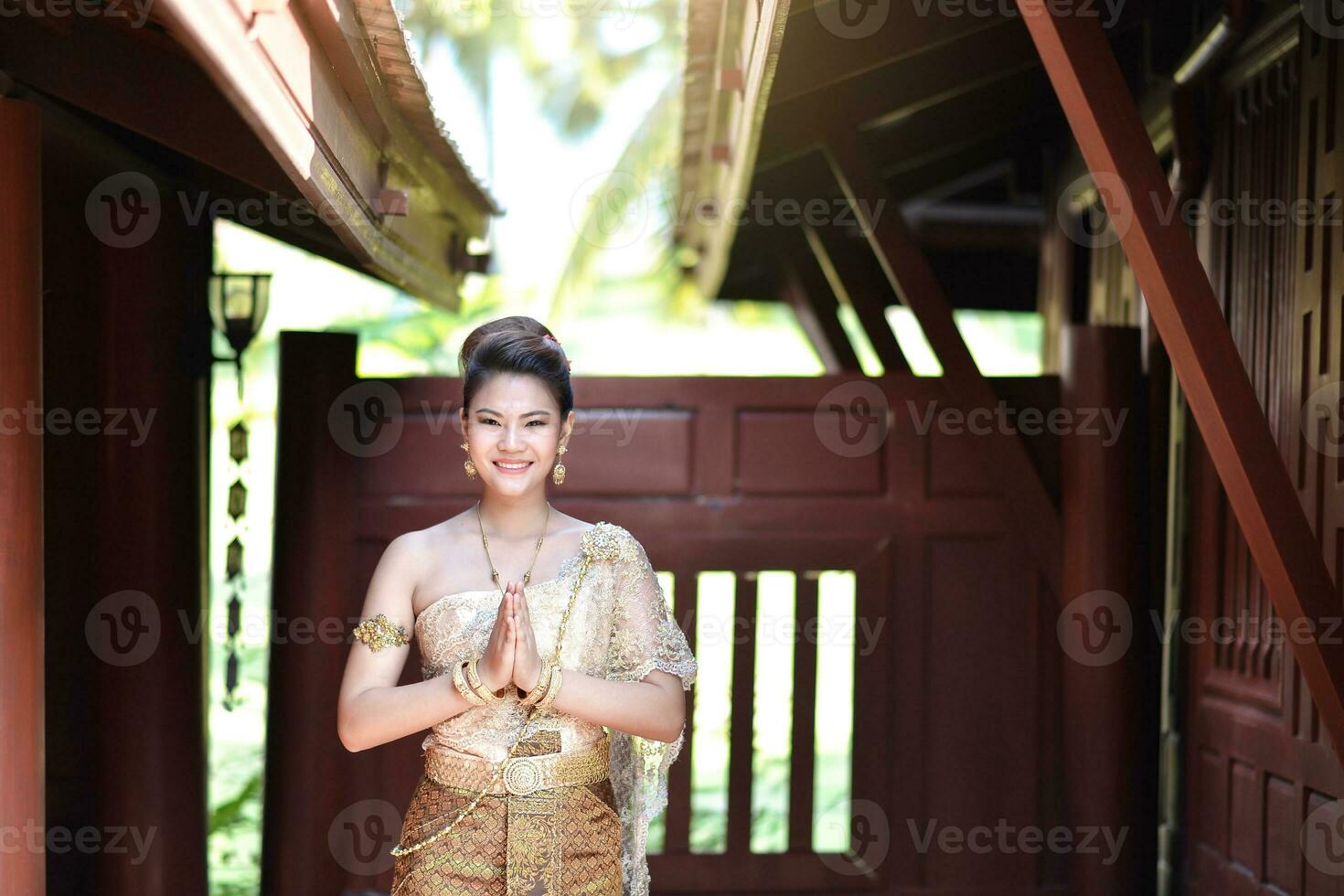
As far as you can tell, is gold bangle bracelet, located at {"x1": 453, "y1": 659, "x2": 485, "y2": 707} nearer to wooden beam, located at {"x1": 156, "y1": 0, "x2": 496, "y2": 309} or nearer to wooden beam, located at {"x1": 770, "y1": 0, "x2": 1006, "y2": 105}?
wooden beam, located at {"x1": 156, "y1": 0, "x2": 496, "y2": 309}

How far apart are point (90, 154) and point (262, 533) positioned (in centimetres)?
817

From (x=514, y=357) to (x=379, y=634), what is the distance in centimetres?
56

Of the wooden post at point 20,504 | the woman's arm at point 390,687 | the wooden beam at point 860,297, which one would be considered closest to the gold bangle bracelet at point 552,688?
the woman's arm at point 390,687

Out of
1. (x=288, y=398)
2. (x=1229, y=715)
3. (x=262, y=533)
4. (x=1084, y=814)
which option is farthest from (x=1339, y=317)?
(x=262, y=533)

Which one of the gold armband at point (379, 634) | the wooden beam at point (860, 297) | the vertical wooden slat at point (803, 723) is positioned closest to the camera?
the gold armband at point (379, 634)

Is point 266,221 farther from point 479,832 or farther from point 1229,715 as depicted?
point 1229,715
